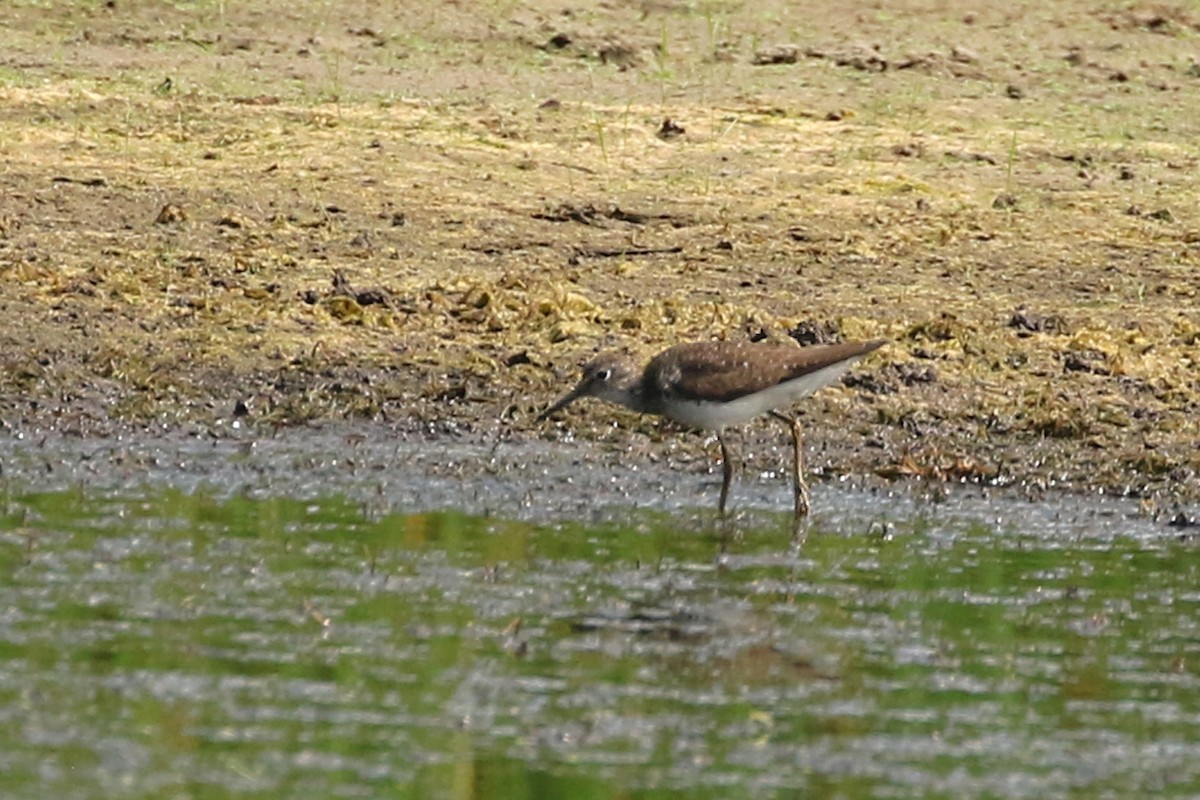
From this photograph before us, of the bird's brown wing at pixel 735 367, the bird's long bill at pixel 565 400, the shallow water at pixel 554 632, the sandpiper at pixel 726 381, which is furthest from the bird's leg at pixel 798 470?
the bird's long bill at pixel 565 400

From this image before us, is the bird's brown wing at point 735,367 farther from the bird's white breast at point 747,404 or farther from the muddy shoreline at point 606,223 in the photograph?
the muddy shoreline at point 606,223

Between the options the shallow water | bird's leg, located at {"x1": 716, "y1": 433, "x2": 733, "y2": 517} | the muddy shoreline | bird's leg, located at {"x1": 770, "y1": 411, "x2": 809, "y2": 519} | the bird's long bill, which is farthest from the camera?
the muddy shoreline

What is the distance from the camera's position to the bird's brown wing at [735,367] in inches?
398

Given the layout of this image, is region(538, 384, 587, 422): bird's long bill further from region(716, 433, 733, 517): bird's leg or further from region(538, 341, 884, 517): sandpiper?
region(716, 433, 733, 517): bird's leg

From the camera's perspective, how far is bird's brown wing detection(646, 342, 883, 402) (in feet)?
33.2

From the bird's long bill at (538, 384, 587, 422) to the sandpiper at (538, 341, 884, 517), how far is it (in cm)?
12

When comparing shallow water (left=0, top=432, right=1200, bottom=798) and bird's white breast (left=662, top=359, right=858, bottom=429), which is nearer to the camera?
shallow water (left=0, top=432, right=1200, bottom=798)

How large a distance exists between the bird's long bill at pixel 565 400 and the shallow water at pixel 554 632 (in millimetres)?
161

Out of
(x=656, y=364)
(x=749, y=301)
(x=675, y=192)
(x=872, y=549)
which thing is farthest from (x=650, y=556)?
(x=675, y=192)

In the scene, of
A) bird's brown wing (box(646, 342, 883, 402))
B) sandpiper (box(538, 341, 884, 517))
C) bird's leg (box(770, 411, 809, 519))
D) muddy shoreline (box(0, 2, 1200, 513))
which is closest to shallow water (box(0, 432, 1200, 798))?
bird's leg (box(770, 411, 809, 519))

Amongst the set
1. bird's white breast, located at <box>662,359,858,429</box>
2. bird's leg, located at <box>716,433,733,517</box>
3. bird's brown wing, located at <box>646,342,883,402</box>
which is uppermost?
bird's brown wing, located at <box>646,342,883,402</box>

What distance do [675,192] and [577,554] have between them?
4882mm

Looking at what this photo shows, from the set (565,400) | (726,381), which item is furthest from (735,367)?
(565,400)

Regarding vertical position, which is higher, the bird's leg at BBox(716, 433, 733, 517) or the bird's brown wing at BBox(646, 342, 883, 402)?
the bird's brown wing at BBox(646, 342, 883, 402)
